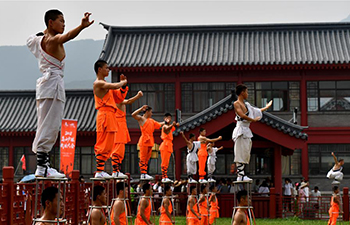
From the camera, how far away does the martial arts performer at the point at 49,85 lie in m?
7.59

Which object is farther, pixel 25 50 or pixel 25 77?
Result: pixel 25 50

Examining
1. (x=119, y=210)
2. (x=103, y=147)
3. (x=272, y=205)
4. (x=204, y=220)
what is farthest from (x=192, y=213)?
(x=103, y=147)

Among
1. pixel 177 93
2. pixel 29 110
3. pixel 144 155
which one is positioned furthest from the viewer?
pixel 29 110

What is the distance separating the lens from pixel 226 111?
956 inches

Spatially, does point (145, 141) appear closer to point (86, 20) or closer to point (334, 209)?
point (334, 209)

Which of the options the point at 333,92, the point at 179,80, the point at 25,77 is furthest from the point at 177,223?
the point at 25,77

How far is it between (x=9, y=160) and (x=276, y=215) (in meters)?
16.8

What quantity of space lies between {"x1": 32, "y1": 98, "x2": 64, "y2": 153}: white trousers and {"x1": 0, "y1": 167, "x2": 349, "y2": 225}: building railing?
9.18 feet

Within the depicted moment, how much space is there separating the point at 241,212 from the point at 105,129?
3259 mm

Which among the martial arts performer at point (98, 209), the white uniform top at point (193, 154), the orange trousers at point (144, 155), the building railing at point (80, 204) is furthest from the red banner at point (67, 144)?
the martial arts performer at point (98, 209)

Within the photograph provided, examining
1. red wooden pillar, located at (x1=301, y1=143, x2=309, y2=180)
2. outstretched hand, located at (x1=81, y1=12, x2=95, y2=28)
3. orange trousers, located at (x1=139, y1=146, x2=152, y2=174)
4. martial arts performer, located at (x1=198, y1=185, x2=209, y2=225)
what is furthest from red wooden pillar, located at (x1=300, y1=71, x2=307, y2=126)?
outstretched hand, located at (x1=81, y1=12, x2=95, y2=28)

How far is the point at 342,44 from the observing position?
31234mm

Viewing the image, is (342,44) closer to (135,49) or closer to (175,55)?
(175,55)

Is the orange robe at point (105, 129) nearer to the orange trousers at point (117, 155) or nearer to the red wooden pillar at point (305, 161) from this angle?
the orange trousers at point (117, 155)
